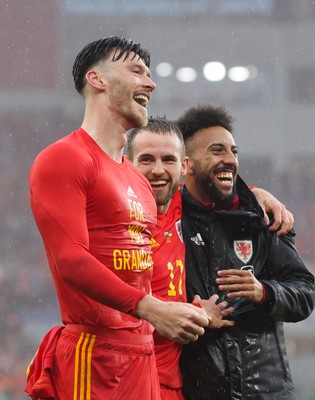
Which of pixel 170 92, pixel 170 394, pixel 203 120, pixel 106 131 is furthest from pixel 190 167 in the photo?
pixel 170 92

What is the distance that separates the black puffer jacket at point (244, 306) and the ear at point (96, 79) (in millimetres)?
680

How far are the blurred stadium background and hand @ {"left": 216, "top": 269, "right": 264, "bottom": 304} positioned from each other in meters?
10.6

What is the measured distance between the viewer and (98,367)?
2.21 metres

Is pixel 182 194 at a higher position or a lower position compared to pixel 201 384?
higher

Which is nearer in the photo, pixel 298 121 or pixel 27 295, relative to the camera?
pixel 27 295

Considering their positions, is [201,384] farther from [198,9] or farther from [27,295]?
[198,9]

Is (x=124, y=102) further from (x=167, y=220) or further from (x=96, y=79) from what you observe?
(x=167, y=220)

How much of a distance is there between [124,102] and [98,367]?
2.42 ft

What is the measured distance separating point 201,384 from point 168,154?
30.2 inches

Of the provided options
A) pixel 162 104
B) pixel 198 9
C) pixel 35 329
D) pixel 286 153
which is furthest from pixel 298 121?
pixel 35 329

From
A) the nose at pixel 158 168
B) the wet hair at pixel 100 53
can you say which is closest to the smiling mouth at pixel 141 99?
the wet hair at pixel 100 53

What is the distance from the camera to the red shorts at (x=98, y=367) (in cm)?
220

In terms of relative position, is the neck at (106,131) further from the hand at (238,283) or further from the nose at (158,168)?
the hand at (238,283)

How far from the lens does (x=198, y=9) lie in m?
25.6
